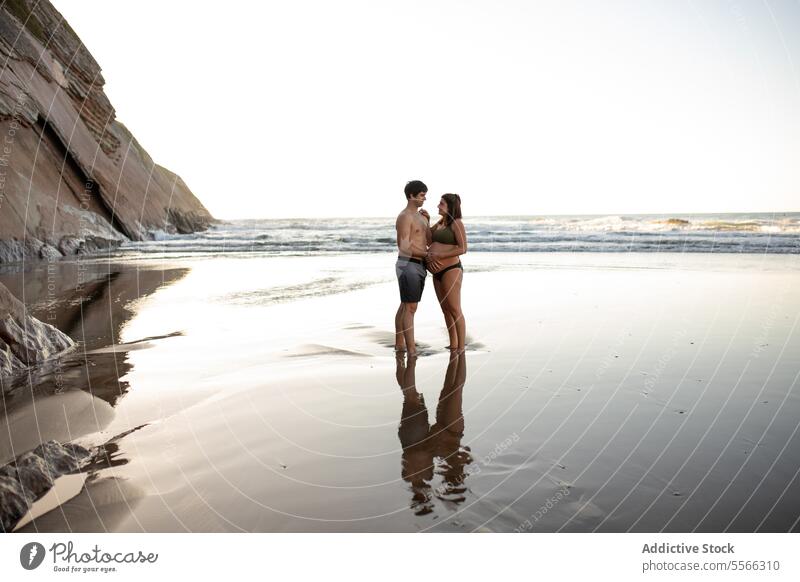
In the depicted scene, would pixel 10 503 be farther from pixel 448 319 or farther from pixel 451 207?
pixel 451 207

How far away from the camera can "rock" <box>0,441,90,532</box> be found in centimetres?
323

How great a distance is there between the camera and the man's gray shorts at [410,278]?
790 centimetres

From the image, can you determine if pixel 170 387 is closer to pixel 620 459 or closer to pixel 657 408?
pixel 620 459

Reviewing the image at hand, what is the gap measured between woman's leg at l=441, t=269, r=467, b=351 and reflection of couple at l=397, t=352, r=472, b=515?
4.42 feet

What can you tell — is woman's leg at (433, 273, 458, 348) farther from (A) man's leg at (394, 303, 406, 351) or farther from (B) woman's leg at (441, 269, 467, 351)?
(A) man's leg at (394, 303, 406, 351)

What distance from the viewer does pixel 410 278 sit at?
7.92 metres

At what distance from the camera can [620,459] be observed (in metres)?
4.06

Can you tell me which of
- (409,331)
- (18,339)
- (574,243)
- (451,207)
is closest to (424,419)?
(409,331)

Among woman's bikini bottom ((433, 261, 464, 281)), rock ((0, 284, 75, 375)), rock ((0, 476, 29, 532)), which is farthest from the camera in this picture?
woman's bikini bottom ((433, 261, 464, 281))

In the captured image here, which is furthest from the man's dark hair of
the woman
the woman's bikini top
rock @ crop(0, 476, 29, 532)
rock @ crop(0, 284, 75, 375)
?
rock @ crop(0, 476, 29, 532)

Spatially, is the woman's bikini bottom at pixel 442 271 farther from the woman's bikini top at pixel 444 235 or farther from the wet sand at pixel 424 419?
the wet sand at pixel 424 419

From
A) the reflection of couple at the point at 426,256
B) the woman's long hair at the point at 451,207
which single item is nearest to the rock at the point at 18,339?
the reflection of couple at the point at 426,256

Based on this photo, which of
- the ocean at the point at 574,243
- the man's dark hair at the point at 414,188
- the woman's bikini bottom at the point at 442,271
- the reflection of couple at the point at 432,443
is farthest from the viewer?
the ocean at the point at 574,243

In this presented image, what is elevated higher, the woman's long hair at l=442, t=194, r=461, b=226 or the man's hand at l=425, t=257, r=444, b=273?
the woman's long hair at l=442, t=194, r=461, b=226
